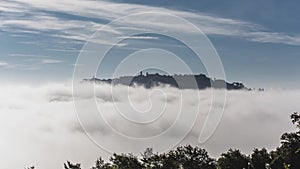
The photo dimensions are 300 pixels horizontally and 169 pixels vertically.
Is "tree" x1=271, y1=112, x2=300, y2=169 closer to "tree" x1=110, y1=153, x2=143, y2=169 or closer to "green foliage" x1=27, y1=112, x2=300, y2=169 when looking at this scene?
"green foliage" x1=27, y1=112, x2=300, y2=169

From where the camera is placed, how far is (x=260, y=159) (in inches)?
3337

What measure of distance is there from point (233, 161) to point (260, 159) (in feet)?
17.4

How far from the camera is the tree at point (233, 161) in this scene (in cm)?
8394

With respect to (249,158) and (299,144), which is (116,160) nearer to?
(249,158)

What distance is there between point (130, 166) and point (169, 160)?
8.52 meters

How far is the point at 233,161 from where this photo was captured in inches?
3317

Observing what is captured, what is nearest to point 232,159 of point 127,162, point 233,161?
point 233,161

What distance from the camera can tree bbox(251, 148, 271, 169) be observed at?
8450 centimetres

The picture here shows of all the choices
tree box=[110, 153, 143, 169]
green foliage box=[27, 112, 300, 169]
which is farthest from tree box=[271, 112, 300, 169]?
tree box=[110, 153, 143, 169]

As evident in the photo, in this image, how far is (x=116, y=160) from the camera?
90625 mm

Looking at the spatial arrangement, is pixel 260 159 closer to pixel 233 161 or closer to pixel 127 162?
pixel 233 161

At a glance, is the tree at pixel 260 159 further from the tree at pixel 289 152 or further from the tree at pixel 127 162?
the tree at pixel 127 162

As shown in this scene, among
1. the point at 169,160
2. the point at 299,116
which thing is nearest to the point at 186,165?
the point at 169,160

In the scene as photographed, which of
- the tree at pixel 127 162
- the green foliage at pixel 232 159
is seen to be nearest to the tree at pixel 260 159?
the green foliage at pixel 232 159
